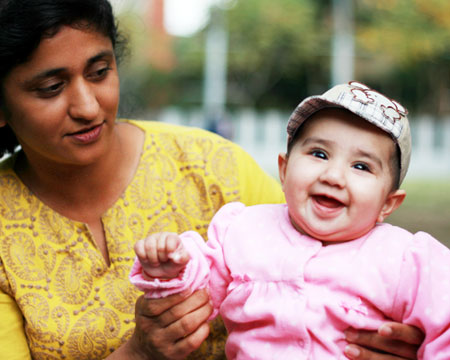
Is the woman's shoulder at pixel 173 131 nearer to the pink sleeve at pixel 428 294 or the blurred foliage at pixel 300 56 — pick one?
the pink sleeve at pixel 428 294

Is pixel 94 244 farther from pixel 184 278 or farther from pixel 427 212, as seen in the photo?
pixel 427 212

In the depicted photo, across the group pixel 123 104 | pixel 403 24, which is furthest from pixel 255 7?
pixel 123 104

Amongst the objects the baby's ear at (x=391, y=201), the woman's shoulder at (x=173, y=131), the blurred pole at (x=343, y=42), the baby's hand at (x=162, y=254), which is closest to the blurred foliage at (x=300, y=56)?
the blurred pole at (x=343, y=42)

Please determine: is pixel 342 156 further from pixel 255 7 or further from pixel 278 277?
pixel 255 7

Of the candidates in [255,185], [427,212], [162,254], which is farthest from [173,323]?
[427,212]

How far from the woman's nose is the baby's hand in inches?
25.6

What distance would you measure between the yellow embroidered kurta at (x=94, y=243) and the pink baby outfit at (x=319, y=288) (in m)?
0.47

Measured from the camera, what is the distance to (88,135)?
2234mm

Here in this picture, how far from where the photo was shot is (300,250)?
1.82 m

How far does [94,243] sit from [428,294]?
126 cm

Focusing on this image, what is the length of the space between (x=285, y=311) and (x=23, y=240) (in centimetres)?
111

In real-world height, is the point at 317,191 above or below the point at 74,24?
below

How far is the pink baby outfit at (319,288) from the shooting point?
1.66 meters

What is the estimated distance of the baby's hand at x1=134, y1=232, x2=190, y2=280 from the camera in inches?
67.9
